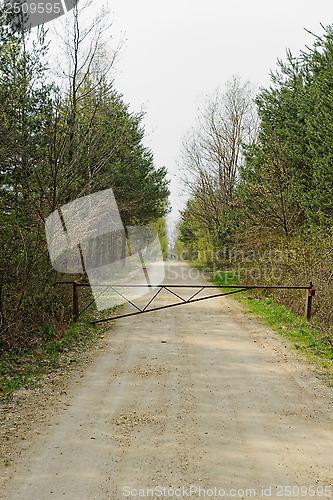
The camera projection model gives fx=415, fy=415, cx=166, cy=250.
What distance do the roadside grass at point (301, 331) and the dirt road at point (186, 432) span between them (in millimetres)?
435

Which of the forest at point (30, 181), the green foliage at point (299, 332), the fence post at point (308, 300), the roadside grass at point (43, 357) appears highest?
the forest at point (30, 181)

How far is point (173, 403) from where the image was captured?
6379 mm

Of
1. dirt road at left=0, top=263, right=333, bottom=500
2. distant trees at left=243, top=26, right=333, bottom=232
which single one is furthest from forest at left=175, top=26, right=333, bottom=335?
dirt road at left=0, top=263, right=333, bottom=500

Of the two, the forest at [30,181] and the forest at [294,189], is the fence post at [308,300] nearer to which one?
the forest at [294,189]

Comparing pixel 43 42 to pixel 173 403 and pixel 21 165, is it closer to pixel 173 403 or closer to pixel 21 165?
pixel 21 165

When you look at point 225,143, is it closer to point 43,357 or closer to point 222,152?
point 222,152

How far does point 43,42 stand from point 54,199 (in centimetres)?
396

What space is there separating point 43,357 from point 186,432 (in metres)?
4.06

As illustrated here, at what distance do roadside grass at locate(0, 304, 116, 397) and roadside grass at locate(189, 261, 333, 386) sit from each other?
195 inches

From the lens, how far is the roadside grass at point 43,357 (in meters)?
7.19

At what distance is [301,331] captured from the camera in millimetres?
10961

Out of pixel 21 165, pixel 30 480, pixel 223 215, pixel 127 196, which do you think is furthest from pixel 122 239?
pixel 30 480

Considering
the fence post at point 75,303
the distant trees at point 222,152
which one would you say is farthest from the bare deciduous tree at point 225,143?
the fence post at point 75,303

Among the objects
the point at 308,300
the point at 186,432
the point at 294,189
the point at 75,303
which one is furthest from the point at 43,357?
the point at 294,189
